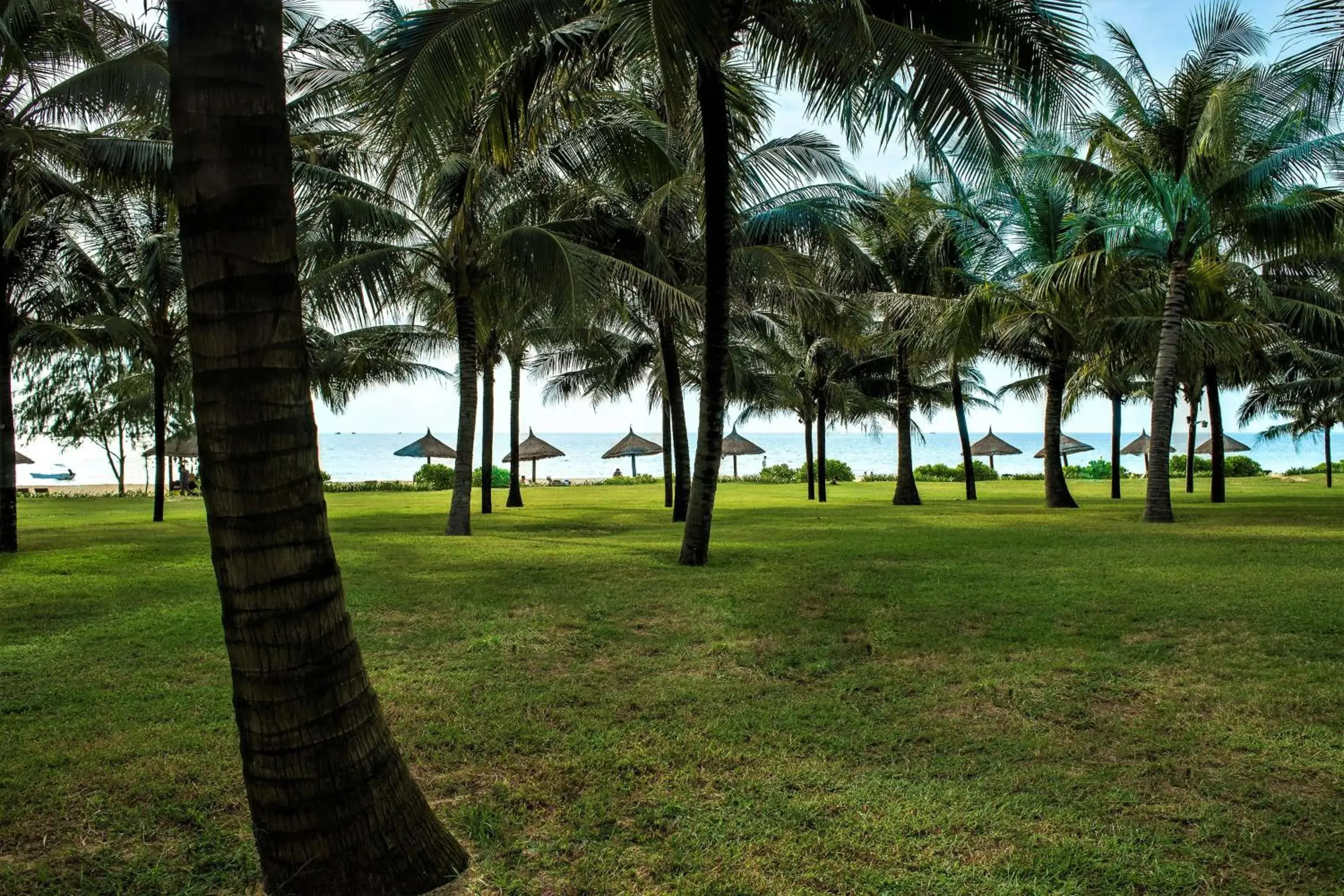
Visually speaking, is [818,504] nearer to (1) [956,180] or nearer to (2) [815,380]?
(2) [815,380]

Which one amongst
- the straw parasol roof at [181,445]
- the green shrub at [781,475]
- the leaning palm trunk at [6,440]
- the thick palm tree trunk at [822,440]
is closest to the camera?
the leaning palm trunk at [6,440]

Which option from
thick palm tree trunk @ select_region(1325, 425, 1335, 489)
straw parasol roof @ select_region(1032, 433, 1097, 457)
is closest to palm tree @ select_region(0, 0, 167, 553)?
thick palm tree trunk @ select_region(1325, 425, 1335, 489)

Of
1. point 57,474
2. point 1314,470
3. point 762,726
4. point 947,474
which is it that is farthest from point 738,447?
point 57,474

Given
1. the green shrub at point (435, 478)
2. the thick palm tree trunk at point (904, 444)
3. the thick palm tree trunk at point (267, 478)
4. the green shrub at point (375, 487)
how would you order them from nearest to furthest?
the thick palm tree trunk at point (267, 478) < the thick palm tree trunk at point (904, 444) < the green shrub at point (375, 487) < the green shrub at point (435, 478)

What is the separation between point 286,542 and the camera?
2.22 meters

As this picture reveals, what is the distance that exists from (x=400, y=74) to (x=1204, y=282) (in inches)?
588

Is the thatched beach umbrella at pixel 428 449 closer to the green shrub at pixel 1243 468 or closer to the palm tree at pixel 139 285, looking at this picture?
the palm tree at pixel 139 285

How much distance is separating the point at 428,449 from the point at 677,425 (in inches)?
869

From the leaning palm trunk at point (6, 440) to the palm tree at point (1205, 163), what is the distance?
14.7m

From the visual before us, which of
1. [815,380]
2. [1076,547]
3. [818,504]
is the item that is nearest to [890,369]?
[815,380]

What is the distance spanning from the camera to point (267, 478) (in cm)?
219

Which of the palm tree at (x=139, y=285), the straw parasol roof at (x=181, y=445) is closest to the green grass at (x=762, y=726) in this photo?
the palm tree at (x=139, y=285)

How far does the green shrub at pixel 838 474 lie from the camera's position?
37062 millimetres

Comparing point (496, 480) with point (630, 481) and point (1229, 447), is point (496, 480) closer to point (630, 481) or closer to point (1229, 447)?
point (630, 481)
